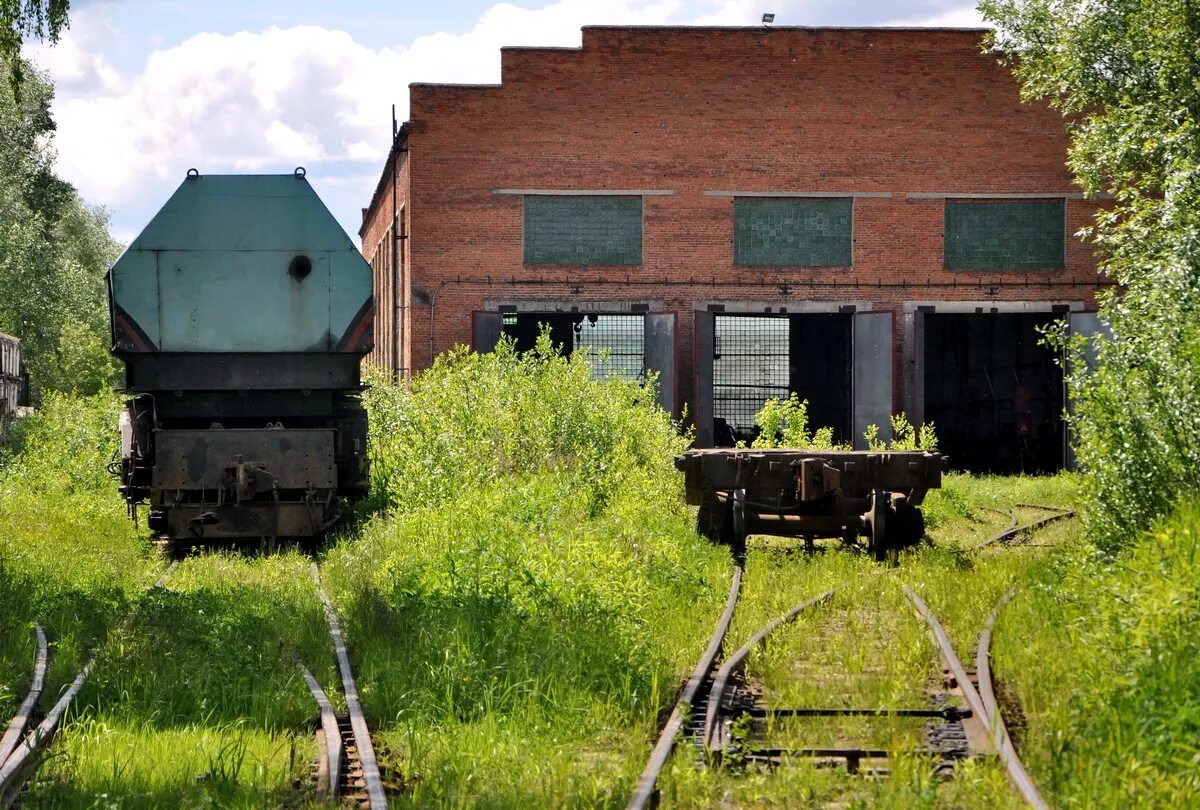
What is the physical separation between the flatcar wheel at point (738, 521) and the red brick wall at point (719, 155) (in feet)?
53.0

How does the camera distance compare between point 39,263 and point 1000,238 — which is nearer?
point 1000,238

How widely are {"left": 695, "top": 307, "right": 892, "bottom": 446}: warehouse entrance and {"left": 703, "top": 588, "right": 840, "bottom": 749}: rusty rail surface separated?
1887 centimetres

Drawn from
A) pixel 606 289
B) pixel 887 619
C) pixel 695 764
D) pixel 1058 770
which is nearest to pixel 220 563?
pixel 887 619

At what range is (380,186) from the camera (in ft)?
129

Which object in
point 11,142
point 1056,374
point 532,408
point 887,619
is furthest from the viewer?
point 11,142

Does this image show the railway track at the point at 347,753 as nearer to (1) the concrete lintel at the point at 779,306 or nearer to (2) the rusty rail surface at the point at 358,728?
(2) the rusty rail surface at the point at 358,728

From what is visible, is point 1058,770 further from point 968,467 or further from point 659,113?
point 968,467

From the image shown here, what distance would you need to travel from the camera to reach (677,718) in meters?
6.71

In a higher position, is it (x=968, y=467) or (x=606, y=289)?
(x=606, y=289)

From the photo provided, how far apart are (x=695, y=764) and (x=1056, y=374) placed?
28463 millimetres

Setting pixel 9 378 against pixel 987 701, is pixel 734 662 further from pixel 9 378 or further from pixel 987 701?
pixel 9 378

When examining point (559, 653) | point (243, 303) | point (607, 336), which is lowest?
point (559, 653)

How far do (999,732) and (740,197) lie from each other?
2392 centimetres

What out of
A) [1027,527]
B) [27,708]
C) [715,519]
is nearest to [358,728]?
[27,708]
